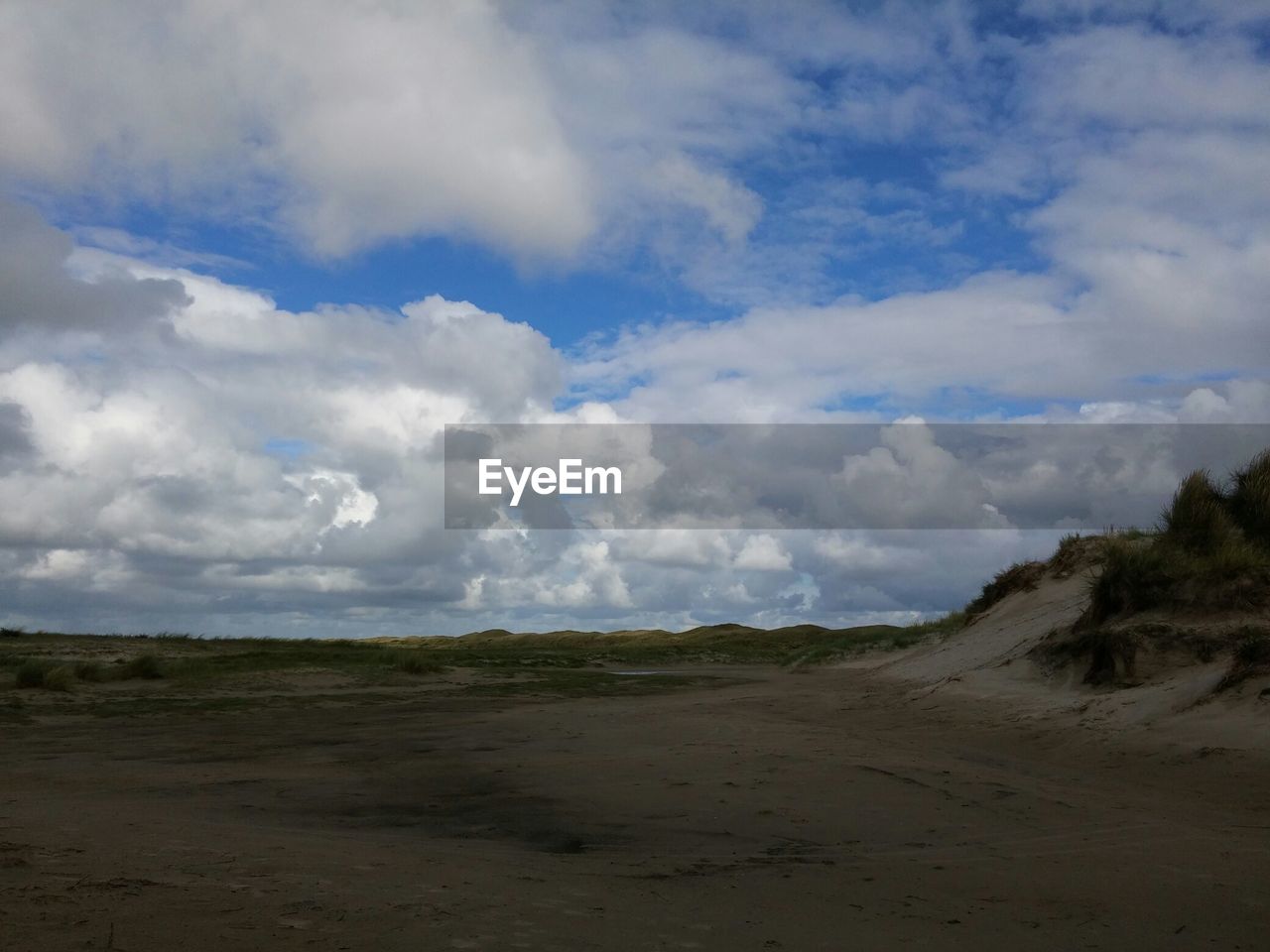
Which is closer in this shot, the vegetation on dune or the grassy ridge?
the vegetation on dune

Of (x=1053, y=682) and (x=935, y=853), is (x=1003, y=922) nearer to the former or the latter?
(x=935, y=853)

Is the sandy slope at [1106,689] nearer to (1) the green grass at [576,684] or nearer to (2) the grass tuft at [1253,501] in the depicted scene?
(2) the grass tuft at [1253,501]

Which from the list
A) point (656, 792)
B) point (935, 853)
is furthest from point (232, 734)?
point (935, 853)

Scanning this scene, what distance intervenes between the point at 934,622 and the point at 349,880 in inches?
1276

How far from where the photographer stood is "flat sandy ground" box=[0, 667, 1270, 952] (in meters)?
4.82

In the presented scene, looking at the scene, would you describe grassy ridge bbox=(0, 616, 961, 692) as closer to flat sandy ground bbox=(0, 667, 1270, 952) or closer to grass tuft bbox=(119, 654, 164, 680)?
grass tuft bbox=(119, 654, 164, 680)

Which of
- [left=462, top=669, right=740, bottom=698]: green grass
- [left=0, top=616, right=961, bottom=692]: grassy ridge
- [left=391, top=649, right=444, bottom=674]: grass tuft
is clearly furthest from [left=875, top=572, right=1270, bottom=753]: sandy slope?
[left=391, top=649, right=444, bottom=674]: grass tuft

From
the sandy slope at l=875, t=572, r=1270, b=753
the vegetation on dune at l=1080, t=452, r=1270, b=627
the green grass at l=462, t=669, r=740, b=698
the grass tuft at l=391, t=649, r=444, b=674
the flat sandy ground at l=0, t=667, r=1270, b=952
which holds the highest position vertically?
the vegetation on dune at l=1080, t=452, r=1270, b=627

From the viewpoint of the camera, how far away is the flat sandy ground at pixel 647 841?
4.82 metres

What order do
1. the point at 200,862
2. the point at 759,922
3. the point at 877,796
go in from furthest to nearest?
the point at 877,796, the point at 200,862, the point at 759,922

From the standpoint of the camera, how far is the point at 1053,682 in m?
13.8

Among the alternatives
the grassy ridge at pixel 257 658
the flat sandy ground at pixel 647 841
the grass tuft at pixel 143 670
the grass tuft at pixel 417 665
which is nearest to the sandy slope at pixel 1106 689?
the flat sandy ground at pixel 647 841

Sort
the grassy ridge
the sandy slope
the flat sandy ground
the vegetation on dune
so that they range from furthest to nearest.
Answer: the grassy ridge
the vegetation on dune
the sandy slope
the flat sandy ground

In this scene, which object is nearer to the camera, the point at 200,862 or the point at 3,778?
the point at 200,862
